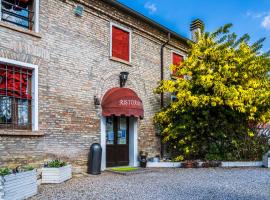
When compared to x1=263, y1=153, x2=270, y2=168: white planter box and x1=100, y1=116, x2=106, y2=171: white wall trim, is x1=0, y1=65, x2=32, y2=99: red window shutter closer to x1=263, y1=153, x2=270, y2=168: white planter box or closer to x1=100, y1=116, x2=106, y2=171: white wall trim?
x1=100, y1=116, x2=106, y2=171: white wall trim

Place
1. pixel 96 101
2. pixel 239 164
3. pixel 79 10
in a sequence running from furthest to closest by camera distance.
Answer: pixel 239 164 < pixel 96 101 < pixel 79 10

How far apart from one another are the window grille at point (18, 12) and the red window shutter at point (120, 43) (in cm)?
413

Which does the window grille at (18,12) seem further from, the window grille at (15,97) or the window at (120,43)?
the window at (120,43)

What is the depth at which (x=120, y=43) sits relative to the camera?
556 inches

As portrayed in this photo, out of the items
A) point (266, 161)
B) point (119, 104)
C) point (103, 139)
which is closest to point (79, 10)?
point (119, 104)

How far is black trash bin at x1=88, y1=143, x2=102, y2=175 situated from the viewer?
11666mm

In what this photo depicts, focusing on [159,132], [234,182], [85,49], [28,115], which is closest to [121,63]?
[85,49]

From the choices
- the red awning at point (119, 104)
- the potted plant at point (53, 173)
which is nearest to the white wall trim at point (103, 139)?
the red awning at point (119, 104)

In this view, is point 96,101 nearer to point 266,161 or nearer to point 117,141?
point 117,141

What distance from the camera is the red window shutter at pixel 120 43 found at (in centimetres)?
1381

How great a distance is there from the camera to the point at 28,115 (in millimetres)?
10211

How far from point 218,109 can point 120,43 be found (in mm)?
5817

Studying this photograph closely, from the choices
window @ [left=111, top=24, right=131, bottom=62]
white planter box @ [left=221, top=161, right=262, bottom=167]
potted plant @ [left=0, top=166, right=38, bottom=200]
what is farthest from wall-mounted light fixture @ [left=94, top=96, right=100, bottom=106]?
white planter box @ [left=221, top=161, right=262, bottom=167]

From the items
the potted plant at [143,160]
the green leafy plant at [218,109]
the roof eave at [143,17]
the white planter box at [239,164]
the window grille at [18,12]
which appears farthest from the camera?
the green leafy plant at [218,109]
